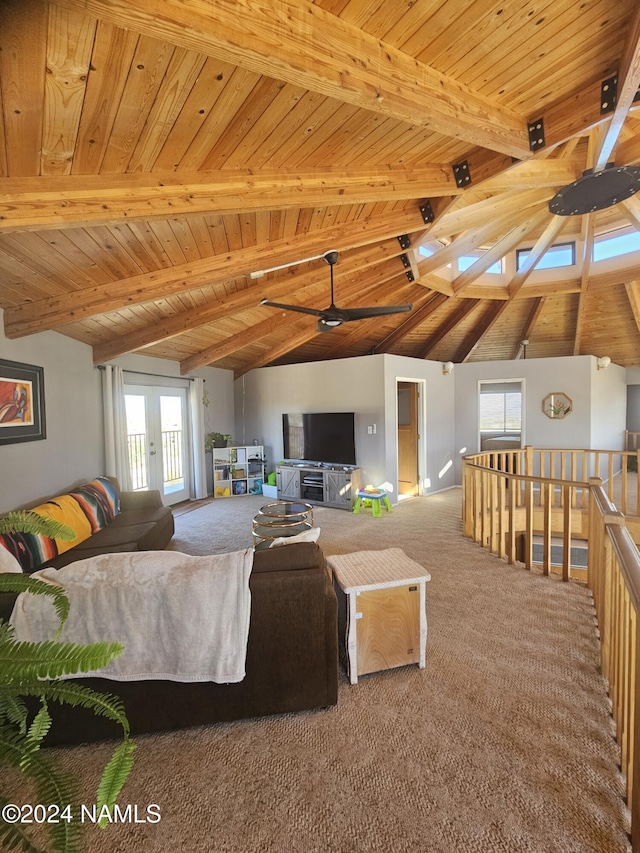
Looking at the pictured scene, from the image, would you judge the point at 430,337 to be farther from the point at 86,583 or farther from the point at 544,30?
the point at 86,583

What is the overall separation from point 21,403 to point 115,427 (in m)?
1.69

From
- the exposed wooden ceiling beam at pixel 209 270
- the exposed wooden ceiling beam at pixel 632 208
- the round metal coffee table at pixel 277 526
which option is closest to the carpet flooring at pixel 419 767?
the round metal coffee table at pixel 277 526

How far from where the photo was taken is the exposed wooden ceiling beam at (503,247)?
450 centimetres

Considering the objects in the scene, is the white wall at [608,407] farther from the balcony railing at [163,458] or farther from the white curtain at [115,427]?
→ the white curtain at [115,427]

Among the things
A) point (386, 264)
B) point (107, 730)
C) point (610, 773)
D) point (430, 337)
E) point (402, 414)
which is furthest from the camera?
point (430, 337)

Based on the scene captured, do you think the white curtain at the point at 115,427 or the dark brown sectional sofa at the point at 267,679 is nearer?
the dark brown sectional sofa at the point at 267,679

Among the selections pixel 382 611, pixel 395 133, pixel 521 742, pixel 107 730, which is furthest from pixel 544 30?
pixel 107 730

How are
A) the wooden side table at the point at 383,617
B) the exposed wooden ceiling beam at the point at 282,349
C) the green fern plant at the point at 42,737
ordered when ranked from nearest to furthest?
1. the green fern plant at the point at 42,737
2. the wooden side table at the point at 383,617
3. the exposed wooden ceiling beam at the point at 282,349

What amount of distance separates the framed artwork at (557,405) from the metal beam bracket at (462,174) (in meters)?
5.40

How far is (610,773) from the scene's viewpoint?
1.61 m

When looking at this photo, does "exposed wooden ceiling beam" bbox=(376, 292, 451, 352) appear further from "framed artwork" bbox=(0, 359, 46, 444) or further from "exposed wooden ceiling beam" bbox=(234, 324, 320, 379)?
"framed artwork" bbox=(0, 359, 46, 444)

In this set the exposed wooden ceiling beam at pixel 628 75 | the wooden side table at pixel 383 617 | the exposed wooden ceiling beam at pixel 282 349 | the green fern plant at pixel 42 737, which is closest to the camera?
the green fern plant at pixel 42 737

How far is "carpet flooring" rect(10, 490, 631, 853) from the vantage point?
4.60 ft

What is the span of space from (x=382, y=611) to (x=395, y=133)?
2.83m
